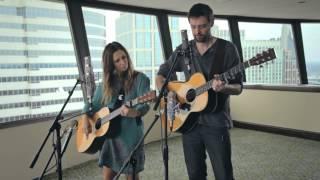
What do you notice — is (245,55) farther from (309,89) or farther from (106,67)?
(106,67)

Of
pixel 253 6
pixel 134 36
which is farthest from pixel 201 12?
pixel 253 6

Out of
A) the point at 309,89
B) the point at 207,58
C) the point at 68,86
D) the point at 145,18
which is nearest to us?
the point at 207,58

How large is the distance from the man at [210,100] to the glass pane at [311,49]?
18.8 feet

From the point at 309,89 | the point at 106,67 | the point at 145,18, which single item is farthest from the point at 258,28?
the point at 106,67

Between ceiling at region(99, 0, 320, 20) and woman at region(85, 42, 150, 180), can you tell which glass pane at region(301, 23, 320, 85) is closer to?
ceiling at region(99, 0, 320, 20)

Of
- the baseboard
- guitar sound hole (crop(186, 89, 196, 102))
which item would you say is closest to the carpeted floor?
the baseboard

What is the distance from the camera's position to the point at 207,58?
2.07 meters

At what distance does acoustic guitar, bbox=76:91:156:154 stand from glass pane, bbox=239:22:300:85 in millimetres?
4639

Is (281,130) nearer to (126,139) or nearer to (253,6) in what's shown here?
(253,6)

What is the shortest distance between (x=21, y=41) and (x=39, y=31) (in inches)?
11.5

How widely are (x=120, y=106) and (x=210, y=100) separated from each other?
2.20 ft

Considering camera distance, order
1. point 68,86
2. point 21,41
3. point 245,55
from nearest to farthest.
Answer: point 21,41 < point 68,86 < point 245,55

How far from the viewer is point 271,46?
663 cm

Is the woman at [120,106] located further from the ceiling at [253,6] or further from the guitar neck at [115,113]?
the ceiling at [253,6]
